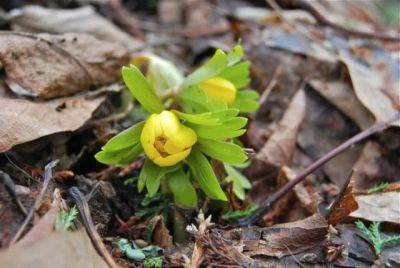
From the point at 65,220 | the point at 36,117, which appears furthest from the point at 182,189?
the point at 36,117

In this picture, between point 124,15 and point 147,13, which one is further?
point 147,13

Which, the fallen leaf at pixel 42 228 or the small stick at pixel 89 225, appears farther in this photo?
the small stick at pixel 89 225

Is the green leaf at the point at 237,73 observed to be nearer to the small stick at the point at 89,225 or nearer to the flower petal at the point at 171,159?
the flower petal at the point at 171,159

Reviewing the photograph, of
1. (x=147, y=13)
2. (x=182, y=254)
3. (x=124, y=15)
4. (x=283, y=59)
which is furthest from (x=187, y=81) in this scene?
(x=147, y=13)

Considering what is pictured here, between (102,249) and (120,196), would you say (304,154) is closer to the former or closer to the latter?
(120,196)

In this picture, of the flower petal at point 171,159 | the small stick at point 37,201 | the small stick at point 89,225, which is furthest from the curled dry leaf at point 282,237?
the small stick at point 37,201

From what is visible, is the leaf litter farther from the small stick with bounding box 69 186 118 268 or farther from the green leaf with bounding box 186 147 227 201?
the green leaf with bounding box 186 147 227 201

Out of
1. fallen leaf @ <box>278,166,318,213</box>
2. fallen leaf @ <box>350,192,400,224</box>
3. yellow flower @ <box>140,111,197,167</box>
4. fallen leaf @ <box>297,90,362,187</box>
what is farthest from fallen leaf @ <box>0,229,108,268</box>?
fallen leaf @ <box>297,90,362,187</box>
